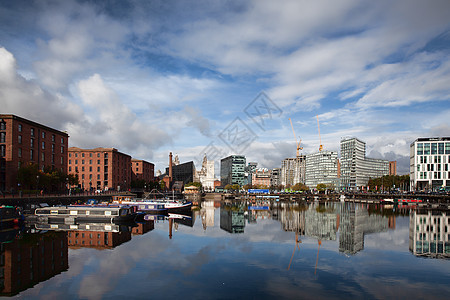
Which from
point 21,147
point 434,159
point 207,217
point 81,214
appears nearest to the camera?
point 81,214

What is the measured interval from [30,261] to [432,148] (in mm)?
183336

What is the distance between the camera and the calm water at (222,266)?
2116 cm

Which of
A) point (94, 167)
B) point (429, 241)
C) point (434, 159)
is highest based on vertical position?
point (434, 159)

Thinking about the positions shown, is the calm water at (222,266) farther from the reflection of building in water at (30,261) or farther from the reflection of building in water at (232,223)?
the reflection of building in water at (232,223)

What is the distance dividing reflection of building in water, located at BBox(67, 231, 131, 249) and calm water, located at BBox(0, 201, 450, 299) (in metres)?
0.12

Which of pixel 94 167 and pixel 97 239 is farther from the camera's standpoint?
pixel 94 167

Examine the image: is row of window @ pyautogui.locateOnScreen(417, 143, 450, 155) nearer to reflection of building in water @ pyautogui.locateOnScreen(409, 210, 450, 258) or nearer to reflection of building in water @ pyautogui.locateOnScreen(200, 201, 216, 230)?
reflection of building in water @ pyautogui.locateOnScreen(409, 210, 450, 258)

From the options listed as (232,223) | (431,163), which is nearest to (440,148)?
(431,163)

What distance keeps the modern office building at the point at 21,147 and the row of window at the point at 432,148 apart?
169 m

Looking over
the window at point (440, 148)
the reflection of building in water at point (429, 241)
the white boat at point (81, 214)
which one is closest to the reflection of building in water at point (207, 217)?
the white boat at point (81, 214)

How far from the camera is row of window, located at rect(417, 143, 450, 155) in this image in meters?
158

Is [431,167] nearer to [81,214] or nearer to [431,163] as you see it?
[431,163]

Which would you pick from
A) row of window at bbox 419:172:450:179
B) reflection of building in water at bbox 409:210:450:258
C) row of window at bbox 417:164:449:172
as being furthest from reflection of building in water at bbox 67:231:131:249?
row of window at bbox 419:172:450:179

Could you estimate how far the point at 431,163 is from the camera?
532 ft
